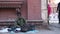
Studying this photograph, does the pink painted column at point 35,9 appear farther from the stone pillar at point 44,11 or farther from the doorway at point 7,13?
the stone pillar at point 44,11

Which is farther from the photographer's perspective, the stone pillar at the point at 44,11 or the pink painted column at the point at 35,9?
the stone pillar at the point at 44,11

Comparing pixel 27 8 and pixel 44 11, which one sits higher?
pixel 27 8

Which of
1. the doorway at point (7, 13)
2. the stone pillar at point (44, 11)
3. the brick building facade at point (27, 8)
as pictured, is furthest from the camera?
the stone pillar at point (44, 11)

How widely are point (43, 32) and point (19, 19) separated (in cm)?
155

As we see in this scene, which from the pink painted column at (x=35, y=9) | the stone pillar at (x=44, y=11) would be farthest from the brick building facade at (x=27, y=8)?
the stone pillar at (x=44, y=11)

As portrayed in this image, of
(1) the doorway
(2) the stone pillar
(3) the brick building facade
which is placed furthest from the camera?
(2) the stone pillar

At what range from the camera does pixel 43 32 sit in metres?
14.1

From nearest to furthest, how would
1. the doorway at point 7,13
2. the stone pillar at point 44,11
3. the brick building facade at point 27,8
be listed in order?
the brick building facade at point 27,8 → the doorway at point 7,13 → the stone pillar at point 44,11

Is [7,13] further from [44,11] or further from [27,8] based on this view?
[44,11]

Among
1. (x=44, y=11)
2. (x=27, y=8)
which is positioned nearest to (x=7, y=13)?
(x=27, y=8)

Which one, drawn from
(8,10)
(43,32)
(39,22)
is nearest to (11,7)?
(8,10)

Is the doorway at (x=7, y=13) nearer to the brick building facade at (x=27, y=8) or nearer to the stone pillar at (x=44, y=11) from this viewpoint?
the brick building facade at (x=27, y=8)

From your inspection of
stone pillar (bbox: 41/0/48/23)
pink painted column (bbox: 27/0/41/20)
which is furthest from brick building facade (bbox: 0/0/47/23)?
stone pillar (bbox: 41/0/48/23)

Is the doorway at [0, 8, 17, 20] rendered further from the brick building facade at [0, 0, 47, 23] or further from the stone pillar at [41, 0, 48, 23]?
the stone pillar at [41, 0, 48, 23]
